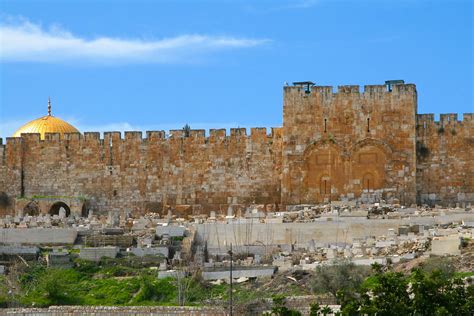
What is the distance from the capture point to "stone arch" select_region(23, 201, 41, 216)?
4681cm

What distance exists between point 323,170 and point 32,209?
28.7 ft

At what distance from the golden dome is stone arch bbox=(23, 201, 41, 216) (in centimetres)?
324

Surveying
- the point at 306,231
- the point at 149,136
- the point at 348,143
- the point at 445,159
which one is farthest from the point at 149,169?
the point at 445,159

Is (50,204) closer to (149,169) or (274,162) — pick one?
(149,169)

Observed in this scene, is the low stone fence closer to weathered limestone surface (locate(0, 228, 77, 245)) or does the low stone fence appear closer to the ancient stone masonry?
weathered limestone surface (locate(0, 228, 77, 245))

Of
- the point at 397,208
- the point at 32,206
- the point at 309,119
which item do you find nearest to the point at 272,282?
the point at 397,208

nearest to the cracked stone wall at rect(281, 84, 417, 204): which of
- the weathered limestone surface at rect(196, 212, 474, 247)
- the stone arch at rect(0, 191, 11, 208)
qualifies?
the weathered limestone surface at rect(196, 212, 474, 247)

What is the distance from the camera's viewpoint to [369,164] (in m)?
44.7

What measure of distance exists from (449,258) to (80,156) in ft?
55.4

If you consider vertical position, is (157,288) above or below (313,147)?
below

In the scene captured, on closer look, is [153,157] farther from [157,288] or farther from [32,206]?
[157,288]

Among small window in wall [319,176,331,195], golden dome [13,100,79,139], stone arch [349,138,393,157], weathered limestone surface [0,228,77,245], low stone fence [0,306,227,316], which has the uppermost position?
golden dome [13,100,79,139]

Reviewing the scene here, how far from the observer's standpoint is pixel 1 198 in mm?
47625

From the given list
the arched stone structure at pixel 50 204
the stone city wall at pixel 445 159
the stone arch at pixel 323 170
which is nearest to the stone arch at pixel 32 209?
the arched stone structure at pixel 50 204
